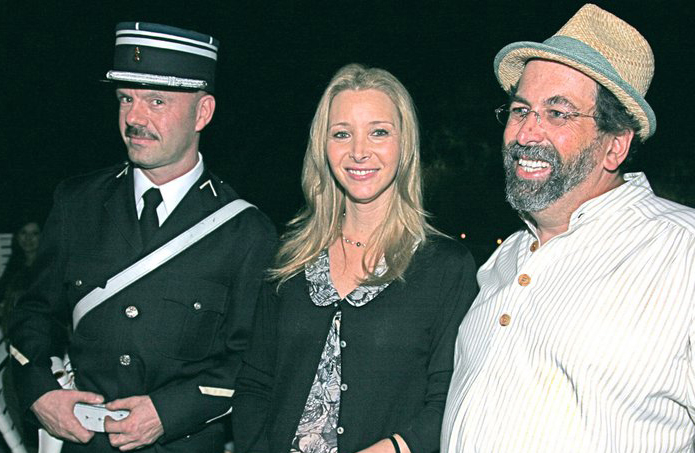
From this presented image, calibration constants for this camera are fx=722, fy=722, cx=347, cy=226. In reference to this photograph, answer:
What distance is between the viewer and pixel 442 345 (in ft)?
8.73

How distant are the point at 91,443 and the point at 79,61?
5.91m

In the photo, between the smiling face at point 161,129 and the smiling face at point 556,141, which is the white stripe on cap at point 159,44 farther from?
the smiling face at point 556,141

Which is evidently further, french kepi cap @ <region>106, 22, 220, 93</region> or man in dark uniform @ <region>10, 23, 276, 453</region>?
french kepi cap @ <region>106, 22, 220, 93</region>

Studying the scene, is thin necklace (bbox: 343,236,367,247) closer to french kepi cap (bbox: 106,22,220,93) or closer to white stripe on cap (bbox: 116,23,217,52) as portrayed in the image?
french kepi cap (bbox: 106,22,220,93)

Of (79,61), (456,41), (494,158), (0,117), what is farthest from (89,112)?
(494,158)

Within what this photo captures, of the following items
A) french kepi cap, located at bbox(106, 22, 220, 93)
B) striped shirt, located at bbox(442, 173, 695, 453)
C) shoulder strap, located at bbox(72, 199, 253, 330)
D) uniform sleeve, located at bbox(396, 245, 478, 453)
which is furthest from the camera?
french kepi cap, located at bbox(106, 22, 220, 93)

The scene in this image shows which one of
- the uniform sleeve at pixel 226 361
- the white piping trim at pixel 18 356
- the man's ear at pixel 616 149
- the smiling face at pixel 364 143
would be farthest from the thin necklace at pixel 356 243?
the white piping trim at pixel 18 356

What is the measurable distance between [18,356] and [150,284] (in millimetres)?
643

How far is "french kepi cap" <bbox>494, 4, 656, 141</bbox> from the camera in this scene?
2285 millimetres

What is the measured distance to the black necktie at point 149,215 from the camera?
2939 millimetres

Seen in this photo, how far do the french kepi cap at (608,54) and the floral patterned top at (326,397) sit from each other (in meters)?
1.02

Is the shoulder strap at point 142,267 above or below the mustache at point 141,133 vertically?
below

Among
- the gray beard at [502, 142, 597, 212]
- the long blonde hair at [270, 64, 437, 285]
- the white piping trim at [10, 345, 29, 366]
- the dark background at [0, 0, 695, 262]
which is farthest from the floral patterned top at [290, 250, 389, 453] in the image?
the dark background at [0, 0, 695, 262]

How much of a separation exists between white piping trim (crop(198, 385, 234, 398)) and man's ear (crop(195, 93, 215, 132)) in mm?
1071
